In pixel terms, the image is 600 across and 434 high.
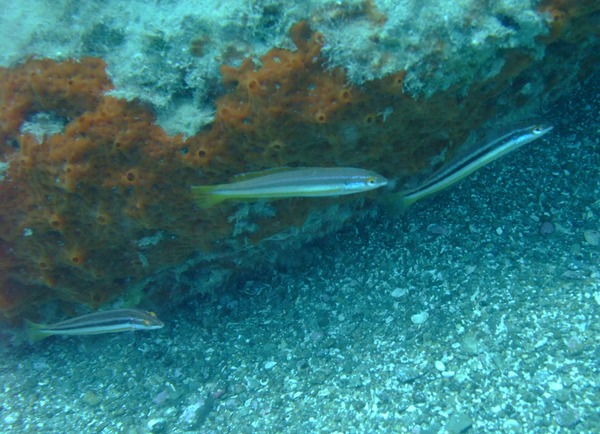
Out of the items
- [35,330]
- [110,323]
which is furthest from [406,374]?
[35,330]

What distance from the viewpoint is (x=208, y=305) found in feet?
15.4

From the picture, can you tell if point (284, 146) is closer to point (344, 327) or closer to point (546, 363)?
point (344, 327)

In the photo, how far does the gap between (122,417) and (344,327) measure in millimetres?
2346

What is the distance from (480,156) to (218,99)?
213cm

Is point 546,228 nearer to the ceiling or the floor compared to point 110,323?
nearer to the floor

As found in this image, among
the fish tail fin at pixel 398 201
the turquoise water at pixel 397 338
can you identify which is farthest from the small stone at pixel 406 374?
the fish tail fin at pixel 398 201

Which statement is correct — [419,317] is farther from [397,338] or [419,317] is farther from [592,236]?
[592,236]

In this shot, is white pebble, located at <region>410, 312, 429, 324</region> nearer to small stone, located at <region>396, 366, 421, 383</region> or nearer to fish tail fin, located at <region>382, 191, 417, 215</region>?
small stone, located at <region>396, 366, 421, 383</region>

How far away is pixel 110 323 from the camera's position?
375cm

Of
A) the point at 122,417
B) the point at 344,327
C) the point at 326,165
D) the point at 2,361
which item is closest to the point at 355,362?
the point at 344,327

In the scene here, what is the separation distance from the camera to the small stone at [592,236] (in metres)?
3.69

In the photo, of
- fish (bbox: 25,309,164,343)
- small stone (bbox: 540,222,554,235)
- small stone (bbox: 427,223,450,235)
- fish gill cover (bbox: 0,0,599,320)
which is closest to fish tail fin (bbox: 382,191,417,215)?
fish gill cover (bbox: 0,0,599,320)

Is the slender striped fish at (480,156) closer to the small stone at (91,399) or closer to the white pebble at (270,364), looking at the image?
the white pebble at (270,364)

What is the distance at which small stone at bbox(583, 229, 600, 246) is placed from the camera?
3.69 metres
